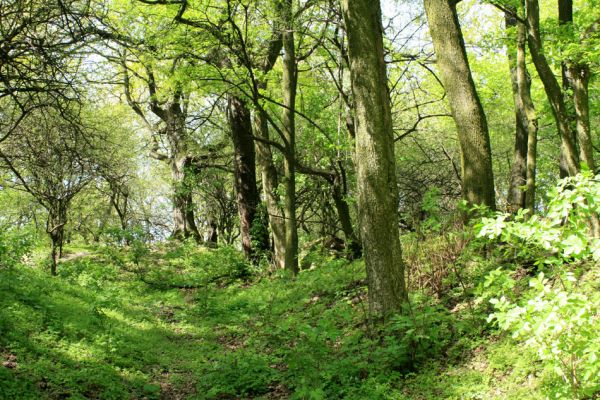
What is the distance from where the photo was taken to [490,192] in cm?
704

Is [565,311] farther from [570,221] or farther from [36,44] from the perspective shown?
[36,44]

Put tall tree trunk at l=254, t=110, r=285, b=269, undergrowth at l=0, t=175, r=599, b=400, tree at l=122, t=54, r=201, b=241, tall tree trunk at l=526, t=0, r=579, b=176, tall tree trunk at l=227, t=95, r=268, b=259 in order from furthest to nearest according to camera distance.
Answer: tree at l=122, t=54, r=201, b=241
tall tree trunk at l=227, t=95, r=268, b=259
tall tree trunk at l=254, t=110, r=285, b=269
tall tree trunk at l=526, t=0, r=579, b=176
undergrowth at l=0, t=175, r=599, b=400

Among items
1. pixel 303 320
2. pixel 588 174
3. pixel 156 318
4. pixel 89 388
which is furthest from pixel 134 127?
pixel 588 174

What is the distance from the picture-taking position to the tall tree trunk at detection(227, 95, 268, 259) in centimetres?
1366

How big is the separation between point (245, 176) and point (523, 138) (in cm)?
747

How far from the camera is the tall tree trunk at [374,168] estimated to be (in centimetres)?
589

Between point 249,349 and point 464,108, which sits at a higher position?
point 464,108

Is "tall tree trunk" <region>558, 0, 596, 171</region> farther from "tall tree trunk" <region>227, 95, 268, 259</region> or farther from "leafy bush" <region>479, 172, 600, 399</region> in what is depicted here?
"tall tree trunk" <region>227, 95, 268, 259</region>

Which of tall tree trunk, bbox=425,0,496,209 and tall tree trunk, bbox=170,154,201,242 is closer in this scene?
tall tree trunk, bbox=425,0,496,209

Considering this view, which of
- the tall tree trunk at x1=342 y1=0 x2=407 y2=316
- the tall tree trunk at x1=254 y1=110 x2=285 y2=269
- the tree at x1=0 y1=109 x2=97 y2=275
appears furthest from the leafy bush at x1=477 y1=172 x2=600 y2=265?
the tree at x1=0 y1=109 x2=97 y2=275

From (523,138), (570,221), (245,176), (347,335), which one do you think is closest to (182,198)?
(245,176)

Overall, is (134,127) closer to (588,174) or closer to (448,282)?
(448,282)

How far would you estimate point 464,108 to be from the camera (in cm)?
712

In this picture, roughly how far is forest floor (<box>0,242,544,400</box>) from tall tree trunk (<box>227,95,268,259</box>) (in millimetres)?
3362
